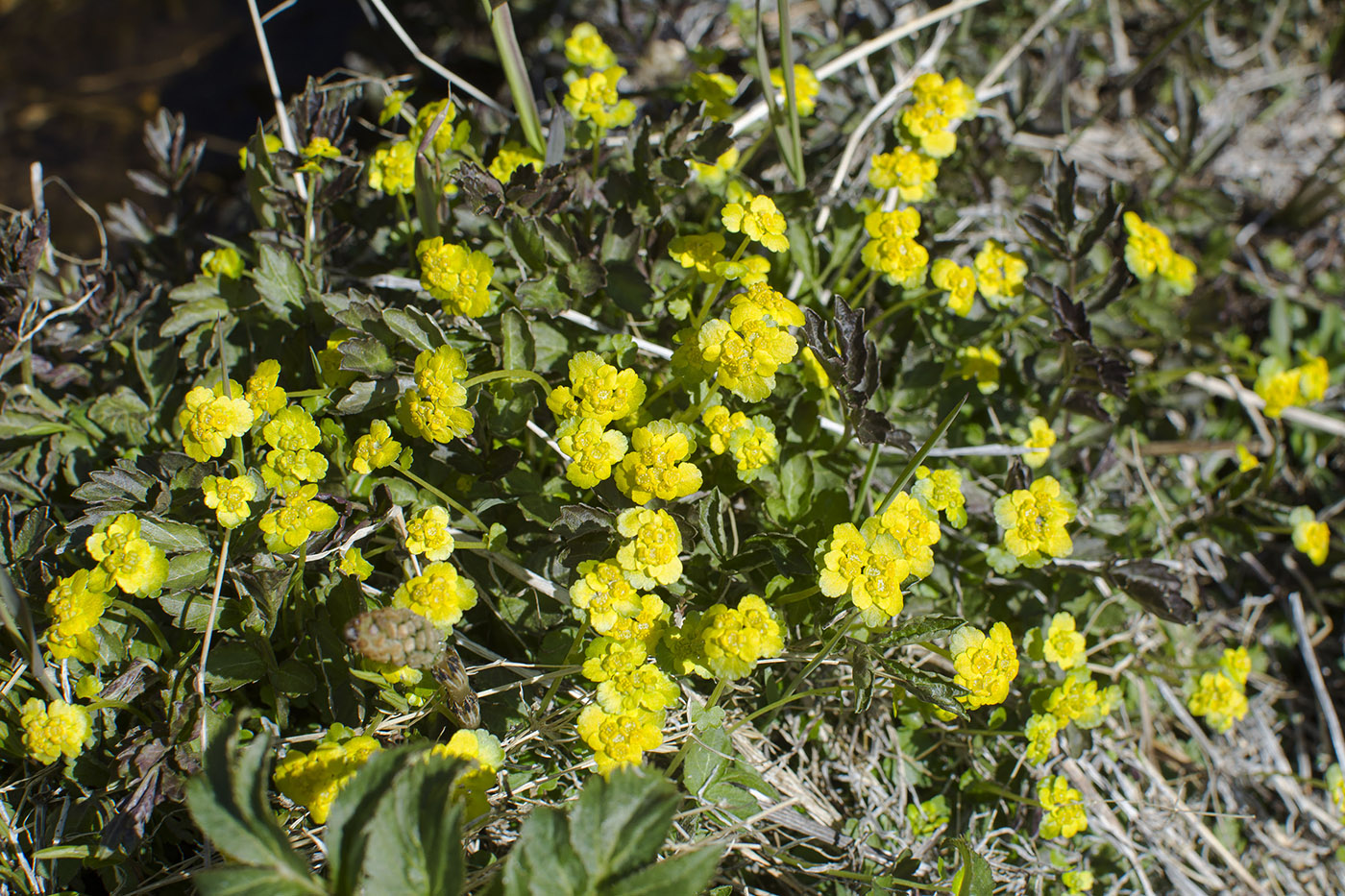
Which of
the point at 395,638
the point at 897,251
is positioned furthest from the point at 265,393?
the point at 897,251

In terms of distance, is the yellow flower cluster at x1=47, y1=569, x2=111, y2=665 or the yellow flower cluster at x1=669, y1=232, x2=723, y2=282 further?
the yellow flower cluster at x1=669, y1=232, x2=723, y2=282

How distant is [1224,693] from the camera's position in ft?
7.84

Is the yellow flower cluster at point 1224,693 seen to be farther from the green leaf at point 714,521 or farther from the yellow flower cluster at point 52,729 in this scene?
the yellow flower cluster at point 52,729

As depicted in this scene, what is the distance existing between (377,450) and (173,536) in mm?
502

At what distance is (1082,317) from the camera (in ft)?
7.59

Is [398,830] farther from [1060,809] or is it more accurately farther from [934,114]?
[934,114]

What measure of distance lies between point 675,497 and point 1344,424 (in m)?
2.58

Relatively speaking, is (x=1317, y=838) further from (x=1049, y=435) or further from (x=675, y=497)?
(x=675, y=497)

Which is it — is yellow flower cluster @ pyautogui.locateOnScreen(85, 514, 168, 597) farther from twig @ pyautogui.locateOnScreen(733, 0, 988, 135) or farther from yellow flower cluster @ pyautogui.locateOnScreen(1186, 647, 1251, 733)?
yellow flower cluster @ pyautogui.locateOnScreen(1186, 647, 1251, 733)

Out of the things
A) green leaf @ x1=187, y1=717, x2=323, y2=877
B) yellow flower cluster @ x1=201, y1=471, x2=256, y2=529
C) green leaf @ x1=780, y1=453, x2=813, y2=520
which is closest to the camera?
green leaf @ x1=187, y1=717, x2=323, y2=877

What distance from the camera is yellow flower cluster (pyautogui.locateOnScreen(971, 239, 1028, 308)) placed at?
2441 mm

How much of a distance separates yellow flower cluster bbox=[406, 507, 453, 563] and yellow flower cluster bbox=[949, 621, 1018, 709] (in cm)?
109

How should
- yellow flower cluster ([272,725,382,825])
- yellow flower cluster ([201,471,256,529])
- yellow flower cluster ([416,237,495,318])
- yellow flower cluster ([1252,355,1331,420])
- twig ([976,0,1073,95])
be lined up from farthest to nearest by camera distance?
twig ([976,0,1073,95]), yellow flower cluster ([1252,355,1331,420]), yellow flower cluster ([416,237,495,318]), yellow flower cluster ([201,471,256,529]), yellow flower cluster ([272,725,382,825])

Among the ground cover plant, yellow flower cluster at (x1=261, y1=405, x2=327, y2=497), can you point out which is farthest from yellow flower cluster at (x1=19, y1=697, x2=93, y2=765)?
yellow flower cluster at (x1=261, y1=405, x2=327, y2=497)
